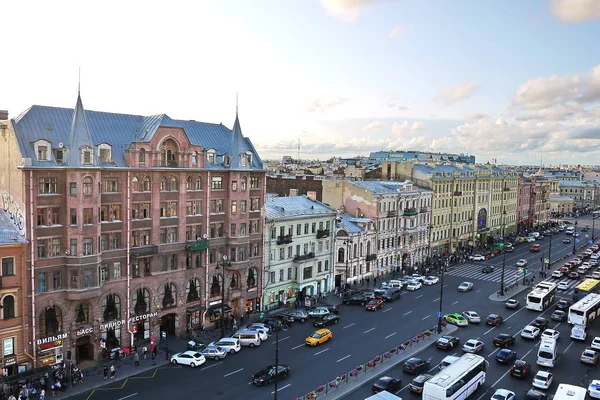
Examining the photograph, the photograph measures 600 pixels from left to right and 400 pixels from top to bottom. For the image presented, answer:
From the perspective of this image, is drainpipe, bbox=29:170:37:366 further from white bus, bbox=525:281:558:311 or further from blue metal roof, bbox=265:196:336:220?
white bus, bbox=525:281:558:311

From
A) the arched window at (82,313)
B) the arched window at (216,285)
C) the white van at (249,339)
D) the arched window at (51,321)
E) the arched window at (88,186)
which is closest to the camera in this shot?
the arched window at (51,321)

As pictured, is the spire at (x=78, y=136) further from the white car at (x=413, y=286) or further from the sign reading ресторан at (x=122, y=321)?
the white car at (x=413, y=286)

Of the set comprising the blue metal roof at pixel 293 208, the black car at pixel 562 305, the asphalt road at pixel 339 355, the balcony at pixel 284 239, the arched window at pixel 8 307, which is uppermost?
the blue metal roof at pixel 293 208

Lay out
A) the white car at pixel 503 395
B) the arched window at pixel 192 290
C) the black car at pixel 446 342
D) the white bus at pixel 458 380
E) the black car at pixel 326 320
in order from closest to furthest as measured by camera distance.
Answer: the white bus at pixel 458 380
the white car at pixel 503 395
the black car at pixel 446 342
the arched window at pixel 192 290
the black car at pixel 326 320

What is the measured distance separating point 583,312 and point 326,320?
1160 inches

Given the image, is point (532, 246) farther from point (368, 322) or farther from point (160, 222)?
point (160, 222)

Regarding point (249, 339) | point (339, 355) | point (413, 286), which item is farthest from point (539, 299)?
point (249, 339)

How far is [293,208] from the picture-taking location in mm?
70000

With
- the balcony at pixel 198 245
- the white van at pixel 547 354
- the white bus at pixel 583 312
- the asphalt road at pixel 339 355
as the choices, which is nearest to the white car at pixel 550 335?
the white van at pixel 547 354

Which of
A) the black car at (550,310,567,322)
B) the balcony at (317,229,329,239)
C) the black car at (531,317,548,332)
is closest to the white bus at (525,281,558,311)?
the black car at (550,310,567,322)

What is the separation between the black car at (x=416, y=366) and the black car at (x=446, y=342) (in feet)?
18.8

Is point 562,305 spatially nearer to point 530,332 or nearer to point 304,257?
point 530,332

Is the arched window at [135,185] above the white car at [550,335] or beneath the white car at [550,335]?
above

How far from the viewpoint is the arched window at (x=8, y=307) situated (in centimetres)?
4266
